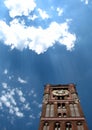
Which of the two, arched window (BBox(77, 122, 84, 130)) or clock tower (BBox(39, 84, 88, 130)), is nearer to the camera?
arched window (BBox(77, 122, 84, 130))

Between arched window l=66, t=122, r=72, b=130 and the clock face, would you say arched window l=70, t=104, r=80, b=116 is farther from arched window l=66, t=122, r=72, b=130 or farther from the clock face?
the clock face

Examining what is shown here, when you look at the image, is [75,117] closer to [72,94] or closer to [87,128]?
[87,128]

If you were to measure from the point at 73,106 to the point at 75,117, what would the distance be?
17.7 ft

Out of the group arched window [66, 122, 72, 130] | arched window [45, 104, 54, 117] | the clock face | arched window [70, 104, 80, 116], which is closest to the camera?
arched window [66, 122, 72, 130]

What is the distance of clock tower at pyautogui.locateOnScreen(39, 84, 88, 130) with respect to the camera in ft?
154

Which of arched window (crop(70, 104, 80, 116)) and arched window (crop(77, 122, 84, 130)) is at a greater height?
arched window (crop(70, 104, 80, 116))

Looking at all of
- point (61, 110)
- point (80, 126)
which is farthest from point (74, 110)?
point (80, 126)

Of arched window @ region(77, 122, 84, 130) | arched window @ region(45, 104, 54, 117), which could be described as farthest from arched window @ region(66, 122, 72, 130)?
arched window @ region(45, 104, 54, 117)

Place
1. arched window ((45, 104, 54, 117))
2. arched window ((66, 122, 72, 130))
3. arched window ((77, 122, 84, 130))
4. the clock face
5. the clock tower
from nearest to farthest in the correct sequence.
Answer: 1. arched window ((77, 122, 84, 130))
2. arched window ((66, 122, 72, 130))
3. the clock tower
4. arched window ((45, 104, 54, 117))
5. the clock face

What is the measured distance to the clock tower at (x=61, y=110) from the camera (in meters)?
47.0

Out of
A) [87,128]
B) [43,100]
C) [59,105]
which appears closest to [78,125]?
[87,128]

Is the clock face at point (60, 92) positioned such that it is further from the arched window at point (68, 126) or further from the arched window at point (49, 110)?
the arched window at point (68, 126)

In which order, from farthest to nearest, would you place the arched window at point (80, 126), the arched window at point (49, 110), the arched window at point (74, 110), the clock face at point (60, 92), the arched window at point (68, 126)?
the clock face at point (60, 92) < the arched window at point (74, 110) < the arched window at point (49, 110) < the arched window at point (68, 126) < the arched window at point (80, 126)

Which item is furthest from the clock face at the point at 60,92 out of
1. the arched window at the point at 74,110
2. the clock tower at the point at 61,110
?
the arched window at the point at 74,110
